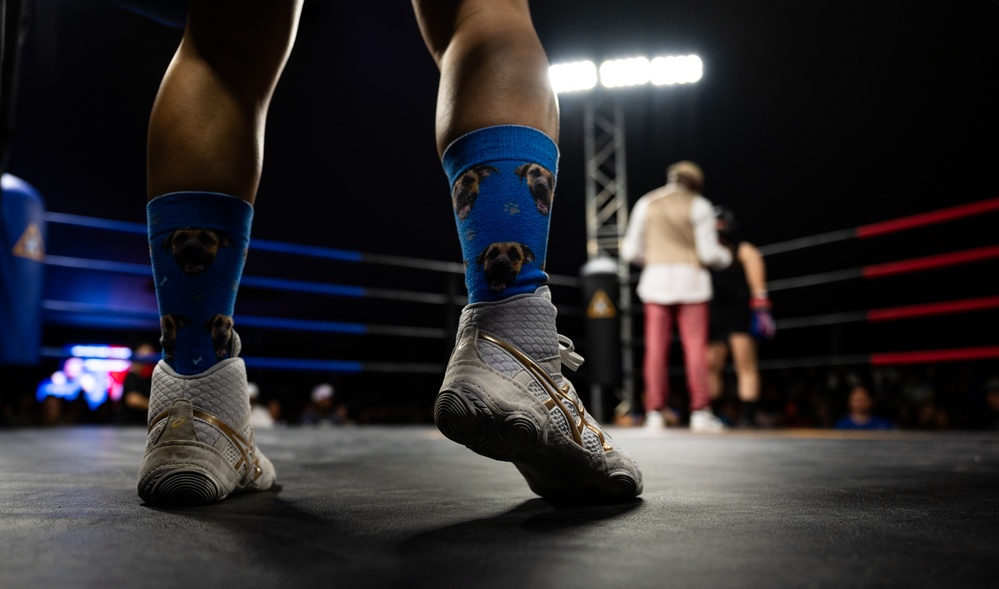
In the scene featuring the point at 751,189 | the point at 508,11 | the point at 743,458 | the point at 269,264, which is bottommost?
the point at 743,458

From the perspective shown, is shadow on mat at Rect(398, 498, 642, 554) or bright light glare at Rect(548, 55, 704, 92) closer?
shadow on mat at Rect(398, 498, 642, 554)

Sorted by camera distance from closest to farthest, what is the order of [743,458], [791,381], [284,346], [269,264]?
[743,458] → [791,381] → [269,264] → [284,346]

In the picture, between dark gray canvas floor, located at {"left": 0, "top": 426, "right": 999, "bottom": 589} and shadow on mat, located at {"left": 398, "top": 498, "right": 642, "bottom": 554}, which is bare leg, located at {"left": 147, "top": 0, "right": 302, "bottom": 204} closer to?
dark gray canvas floor, located at {"left": 0, "top": 426, "right": 999, "bottom": 589}

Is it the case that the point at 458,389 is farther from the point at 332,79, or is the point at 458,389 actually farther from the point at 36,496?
the point at 332,79

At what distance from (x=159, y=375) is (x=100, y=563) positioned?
0.36 meters

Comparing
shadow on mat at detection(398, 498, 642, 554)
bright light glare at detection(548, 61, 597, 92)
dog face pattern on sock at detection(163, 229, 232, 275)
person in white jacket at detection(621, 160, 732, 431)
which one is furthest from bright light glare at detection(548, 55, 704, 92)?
shadow on mat at detection(398, 498, 642, 554)

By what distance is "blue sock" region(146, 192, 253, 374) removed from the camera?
67 cm

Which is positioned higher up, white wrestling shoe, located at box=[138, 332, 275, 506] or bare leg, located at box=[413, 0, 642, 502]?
bare leg, located at box=[413, 0, 642, 502]


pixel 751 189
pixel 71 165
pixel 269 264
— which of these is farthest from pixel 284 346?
pixel 751 189

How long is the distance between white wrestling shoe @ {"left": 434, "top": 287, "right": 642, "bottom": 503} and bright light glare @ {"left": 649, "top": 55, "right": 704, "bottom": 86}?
195 inches

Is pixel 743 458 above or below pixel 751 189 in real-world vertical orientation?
below

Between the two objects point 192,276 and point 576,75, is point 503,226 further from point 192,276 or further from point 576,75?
point 576,75

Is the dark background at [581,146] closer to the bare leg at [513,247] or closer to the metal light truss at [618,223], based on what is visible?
the metal light truss at [618,223]

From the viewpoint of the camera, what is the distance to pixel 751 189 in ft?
29.9
